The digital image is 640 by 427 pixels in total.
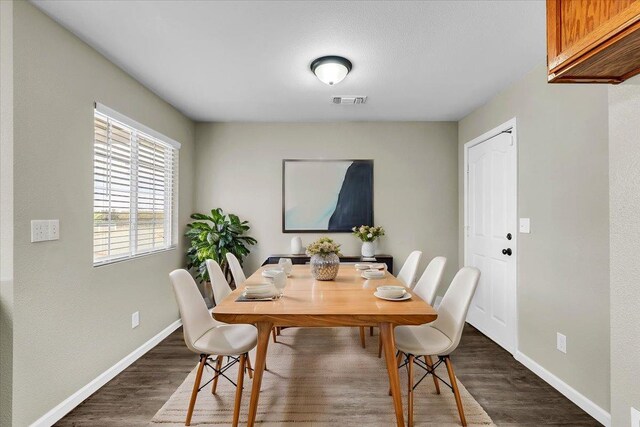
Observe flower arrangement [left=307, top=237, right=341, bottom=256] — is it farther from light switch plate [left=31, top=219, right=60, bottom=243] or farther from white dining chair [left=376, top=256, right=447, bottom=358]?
light switch plate [left=31, top=219, right=60, bottom=243]

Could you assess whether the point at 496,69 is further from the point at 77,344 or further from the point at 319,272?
the point at 77,344

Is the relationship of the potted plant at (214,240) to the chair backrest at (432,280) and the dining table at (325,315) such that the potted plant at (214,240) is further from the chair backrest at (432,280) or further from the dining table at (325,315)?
the chair backrest at (432,280)

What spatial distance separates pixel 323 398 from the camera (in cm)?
228

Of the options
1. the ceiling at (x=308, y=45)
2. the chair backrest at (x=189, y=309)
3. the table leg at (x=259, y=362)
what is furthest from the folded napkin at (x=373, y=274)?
the ceiling at (x=308, y=45)

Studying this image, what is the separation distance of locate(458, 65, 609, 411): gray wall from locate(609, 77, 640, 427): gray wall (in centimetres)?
78

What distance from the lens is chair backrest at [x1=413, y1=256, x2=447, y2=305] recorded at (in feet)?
7.98

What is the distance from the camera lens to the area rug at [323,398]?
205 centimetres

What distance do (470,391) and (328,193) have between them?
8.86 ft

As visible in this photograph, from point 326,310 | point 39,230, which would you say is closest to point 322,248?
point 326,310

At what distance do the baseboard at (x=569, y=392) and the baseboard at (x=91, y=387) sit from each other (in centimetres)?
333

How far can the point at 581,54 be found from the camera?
3.76 feet

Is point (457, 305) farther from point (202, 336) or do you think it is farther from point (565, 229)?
point (202, 336)

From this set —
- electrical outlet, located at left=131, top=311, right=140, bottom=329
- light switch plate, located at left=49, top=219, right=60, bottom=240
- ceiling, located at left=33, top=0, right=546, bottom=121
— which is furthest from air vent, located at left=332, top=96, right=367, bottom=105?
electrical outlet, located at left=131, top=311, right=140, bottom=329

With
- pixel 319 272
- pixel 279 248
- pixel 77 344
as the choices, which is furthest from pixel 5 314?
pixel 279 248
